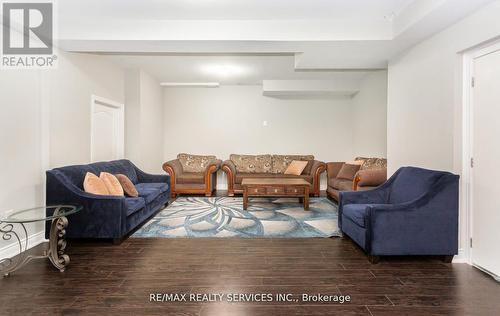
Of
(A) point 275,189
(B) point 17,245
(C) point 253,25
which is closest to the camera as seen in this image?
(B) point 17,245

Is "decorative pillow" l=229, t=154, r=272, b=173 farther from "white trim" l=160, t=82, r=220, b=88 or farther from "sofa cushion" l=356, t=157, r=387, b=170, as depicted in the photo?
"sofa cushion" l=356, t=157, r=387, b=170

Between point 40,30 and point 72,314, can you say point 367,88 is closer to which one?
point 40,30

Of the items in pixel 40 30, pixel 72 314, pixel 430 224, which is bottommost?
pixel 72 314

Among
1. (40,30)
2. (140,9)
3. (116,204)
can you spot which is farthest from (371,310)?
(40,30)

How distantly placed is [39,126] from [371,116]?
571cm

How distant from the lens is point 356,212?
2.94m

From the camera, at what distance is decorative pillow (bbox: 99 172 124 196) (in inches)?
140

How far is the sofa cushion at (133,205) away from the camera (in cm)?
326

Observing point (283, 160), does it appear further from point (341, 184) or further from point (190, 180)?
point (190, 180)

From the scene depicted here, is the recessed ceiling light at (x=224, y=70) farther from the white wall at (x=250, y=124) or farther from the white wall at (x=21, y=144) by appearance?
the white wall at (x=21, y=144)

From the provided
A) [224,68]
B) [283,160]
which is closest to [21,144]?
[224,68]

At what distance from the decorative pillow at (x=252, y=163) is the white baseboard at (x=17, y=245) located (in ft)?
13.0

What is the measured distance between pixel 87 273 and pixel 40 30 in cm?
272

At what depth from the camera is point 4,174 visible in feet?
9.18
